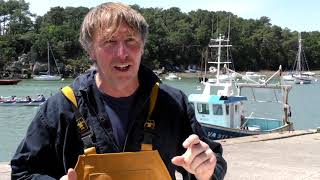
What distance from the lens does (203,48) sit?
151250 mm

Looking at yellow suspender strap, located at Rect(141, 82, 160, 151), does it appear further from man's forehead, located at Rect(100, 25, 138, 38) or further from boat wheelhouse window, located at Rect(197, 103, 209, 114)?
boat wheelhouse window, located at Rect(197, 103, 209, 114)

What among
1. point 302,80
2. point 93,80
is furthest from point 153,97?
point 302,80

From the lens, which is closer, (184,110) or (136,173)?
(136,173)

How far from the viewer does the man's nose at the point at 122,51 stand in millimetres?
2340

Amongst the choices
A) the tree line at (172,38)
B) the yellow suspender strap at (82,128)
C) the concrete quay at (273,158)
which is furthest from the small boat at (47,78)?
the yellow suspender strap at (82,128)

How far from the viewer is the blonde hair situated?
7.73ft

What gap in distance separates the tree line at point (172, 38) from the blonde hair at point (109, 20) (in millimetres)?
129356

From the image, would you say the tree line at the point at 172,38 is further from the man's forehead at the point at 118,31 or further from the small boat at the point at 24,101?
the man's forehead at the point at 118,31

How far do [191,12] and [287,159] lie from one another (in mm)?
164049

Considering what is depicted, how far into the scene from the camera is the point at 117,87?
2.40m

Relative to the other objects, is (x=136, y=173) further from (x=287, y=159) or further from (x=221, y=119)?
(x=221, y=119)

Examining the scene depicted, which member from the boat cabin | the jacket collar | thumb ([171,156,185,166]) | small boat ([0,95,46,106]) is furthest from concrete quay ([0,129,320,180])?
small boat ([0,95,46,106])

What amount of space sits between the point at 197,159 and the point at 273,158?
864 centimetres

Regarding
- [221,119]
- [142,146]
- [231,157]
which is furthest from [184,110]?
[221,119]
